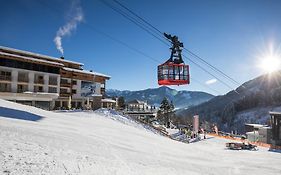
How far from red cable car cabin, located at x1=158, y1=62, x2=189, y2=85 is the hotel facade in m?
11.8

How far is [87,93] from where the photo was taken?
54469 mm

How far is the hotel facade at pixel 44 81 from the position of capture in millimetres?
39438

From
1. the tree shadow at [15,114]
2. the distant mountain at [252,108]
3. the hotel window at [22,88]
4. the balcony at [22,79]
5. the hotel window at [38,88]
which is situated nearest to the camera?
the tree shadow at [15,114]

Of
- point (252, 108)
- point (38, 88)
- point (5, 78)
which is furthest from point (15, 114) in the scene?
point (252, 108)

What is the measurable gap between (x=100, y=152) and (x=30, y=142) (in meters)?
2.86

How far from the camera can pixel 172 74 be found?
2112 cm

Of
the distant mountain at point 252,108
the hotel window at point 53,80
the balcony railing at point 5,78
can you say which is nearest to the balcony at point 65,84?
the hotel window at point 53,80

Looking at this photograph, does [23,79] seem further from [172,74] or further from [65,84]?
Result: [172,74]

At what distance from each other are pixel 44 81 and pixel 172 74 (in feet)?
107

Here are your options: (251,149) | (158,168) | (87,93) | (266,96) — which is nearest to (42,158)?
(158,168)

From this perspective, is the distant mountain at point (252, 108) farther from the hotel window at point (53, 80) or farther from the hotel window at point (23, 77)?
the hotel window at point (23, 77)

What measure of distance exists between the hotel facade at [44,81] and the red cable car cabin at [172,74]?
11789mm

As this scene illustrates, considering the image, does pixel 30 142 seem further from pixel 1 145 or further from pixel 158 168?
pixel 158 168

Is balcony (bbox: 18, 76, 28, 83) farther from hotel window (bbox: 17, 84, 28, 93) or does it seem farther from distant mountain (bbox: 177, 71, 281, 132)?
distant mountain (bbox: 177, 71, 281, 132)
